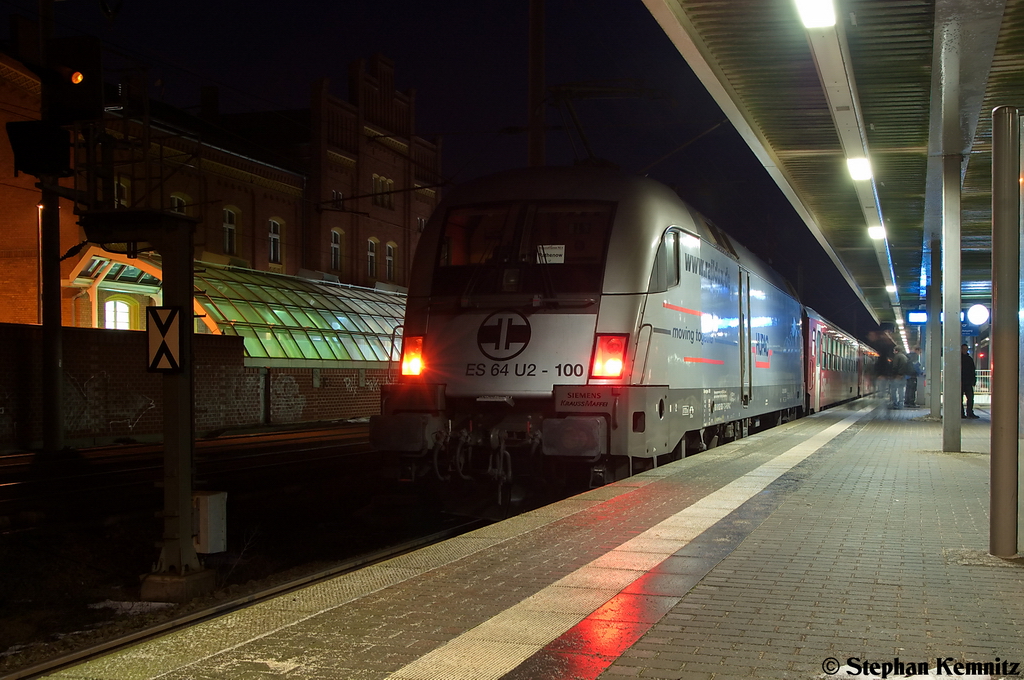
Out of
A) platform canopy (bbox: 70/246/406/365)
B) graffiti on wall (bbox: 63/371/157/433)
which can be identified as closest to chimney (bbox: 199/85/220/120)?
platform canopy (bbox: 70/246/406/365)

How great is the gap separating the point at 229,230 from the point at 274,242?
262cm

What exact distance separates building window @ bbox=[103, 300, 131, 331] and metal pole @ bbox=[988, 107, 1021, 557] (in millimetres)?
23902

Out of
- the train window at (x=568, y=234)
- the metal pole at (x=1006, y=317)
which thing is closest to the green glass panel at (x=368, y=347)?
the train window at (x=568, y=234)

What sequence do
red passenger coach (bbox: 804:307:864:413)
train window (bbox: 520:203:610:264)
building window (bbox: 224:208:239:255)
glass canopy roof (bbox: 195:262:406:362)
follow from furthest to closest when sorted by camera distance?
1. building window (bbox: 224:208:239:255)
2. red passenger coach (bbox: 804:307:864:413)
3. glass canopy roof (bbox: 195:262:406:362)
4. train window (bbox: 520:203:610:264)

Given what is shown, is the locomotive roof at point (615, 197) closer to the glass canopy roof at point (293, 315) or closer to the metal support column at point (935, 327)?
the metal support column at point (935, 327)

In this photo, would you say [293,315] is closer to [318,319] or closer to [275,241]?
[318,319]

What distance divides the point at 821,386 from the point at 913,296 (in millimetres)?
16099

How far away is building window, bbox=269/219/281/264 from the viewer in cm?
3467

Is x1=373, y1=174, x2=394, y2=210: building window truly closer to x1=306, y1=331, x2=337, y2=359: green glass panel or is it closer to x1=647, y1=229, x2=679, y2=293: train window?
x1=306, y1=331, x2=337, y2=359: green glass panel

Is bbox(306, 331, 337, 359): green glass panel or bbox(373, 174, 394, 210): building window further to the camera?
bbox(373, 174, 394, 210): building window

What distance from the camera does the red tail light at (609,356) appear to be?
9.68 meters

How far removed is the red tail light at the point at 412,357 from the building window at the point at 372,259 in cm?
3008

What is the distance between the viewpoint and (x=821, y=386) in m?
29.0

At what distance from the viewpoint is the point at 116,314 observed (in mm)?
26109
